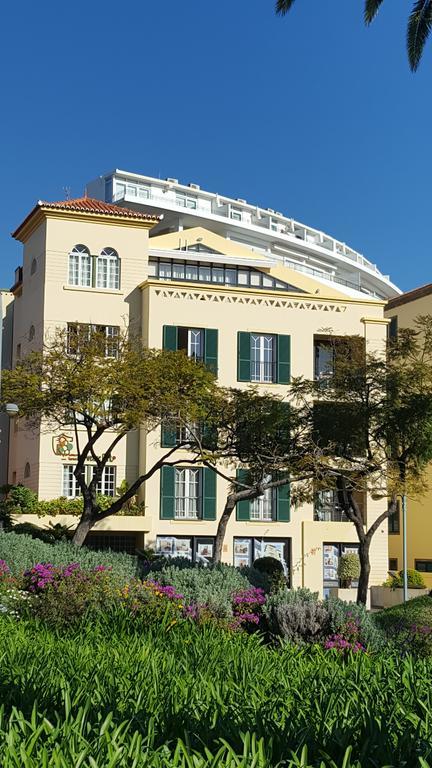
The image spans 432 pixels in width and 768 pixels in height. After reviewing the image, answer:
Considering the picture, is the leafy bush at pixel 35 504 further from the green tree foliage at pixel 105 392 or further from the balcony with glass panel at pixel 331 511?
the balcony with glass panel at pixel 331 511

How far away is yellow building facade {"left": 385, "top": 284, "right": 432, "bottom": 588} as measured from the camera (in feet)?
167

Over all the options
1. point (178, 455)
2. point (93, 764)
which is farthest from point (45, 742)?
point (178, 455)

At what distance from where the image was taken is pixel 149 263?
4812 cm

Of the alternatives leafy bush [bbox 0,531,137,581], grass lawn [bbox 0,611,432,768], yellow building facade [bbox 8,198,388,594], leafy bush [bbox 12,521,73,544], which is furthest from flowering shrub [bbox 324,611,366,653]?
yellow building facade [bbox 8,198,388,594]

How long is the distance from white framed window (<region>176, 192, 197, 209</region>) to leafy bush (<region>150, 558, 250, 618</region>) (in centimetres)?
6874

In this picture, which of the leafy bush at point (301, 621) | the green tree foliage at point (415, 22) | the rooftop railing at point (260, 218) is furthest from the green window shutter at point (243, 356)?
the rooftop railing at point (260, 218)

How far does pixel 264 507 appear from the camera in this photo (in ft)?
147

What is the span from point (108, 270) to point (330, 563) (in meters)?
15.7

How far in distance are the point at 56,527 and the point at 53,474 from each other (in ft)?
9.82

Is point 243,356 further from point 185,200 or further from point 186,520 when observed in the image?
point 185,200

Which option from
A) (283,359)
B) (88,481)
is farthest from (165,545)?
(283,359)

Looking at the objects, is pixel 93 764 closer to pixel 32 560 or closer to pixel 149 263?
pixel 32 560

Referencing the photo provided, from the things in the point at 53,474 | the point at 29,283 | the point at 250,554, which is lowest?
the point at 250,554

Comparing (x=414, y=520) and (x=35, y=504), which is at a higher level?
(x=35, y=504)
